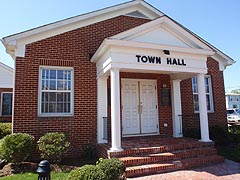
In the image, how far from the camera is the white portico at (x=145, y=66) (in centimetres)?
697

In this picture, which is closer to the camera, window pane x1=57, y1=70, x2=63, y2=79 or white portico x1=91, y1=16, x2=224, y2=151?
white portico x1=91, y1=16, x2=224, y2=151

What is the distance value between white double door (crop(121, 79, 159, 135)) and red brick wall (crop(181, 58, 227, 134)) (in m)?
1.66

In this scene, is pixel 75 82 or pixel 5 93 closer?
pixel 75 82

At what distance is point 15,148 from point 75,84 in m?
3.21

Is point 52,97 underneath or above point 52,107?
above

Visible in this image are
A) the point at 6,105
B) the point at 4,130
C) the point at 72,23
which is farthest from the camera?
the point at 6,105

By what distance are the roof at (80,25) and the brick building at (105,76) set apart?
38 millimetres

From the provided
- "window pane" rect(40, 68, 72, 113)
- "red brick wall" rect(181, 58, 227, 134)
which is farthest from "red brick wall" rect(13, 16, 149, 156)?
"red brick wall" rect(181, 58, 227, 134)

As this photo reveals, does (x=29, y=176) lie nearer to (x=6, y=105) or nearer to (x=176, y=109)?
(x=176, y=109)

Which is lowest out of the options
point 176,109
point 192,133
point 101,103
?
point 192,133

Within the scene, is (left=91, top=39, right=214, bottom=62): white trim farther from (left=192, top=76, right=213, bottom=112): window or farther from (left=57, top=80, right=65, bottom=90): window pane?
(left=192, top=76, right=213, bottom=112): window

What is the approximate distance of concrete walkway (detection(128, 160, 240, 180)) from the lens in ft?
18.8

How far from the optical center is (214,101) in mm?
11133

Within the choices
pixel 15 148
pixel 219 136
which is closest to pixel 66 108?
pixel 15 148
